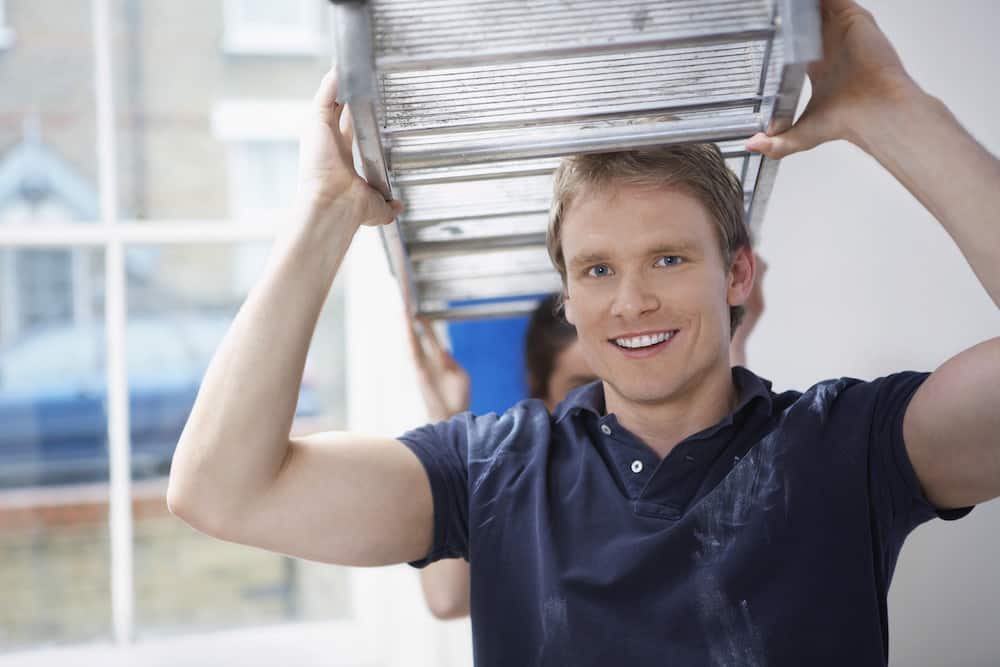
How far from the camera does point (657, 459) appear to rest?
1.23 m

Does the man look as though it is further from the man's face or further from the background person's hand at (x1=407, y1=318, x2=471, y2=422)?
the background person's hand at (x1=407, y1=318, x2=471, y2=422)

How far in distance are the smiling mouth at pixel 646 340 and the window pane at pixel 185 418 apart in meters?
1.27

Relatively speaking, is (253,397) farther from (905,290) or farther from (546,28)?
(905,290)

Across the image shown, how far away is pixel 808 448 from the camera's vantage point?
1.18 meters

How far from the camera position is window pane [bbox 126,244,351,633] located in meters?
2.29

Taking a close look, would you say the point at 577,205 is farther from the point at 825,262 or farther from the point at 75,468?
the point at 75,468

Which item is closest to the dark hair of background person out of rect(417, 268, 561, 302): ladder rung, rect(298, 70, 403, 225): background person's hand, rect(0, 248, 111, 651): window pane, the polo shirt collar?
rect(417, 268, 561, 302): ladder rung

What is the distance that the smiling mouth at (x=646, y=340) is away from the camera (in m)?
Answer: 1.20

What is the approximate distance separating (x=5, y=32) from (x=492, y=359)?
1.36 metres

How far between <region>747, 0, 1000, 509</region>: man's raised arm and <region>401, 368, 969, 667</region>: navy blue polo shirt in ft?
0.14

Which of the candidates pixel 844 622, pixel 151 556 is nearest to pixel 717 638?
pixel 844 622

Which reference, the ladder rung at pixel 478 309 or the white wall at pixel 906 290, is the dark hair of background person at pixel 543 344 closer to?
the ladder rung at pixel 478 309

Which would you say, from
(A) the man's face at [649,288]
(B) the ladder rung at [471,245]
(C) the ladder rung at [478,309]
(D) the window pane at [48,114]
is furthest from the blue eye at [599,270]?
(D) the window pane at [48,114]

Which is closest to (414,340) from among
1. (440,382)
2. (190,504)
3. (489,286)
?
(440,382)
